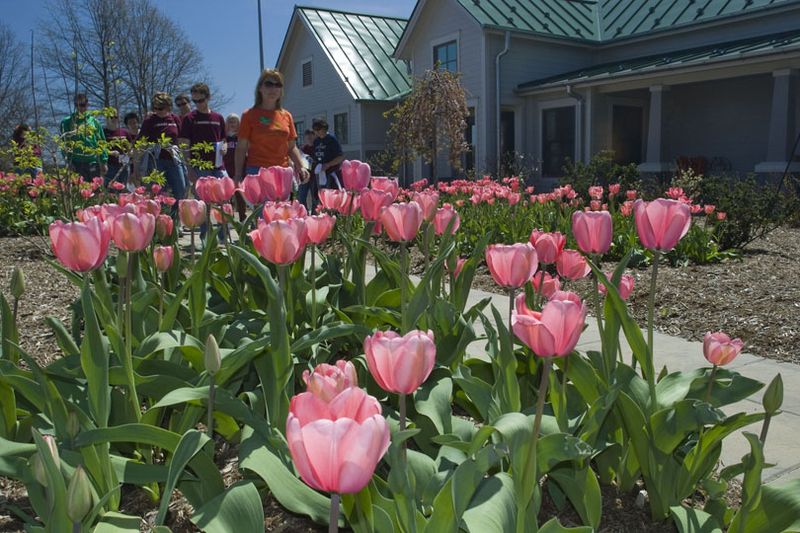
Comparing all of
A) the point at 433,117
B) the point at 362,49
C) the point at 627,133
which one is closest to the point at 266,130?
the point at 433,117

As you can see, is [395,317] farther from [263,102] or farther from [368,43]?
[368,43]

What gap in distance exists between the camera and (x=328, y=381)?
116 cm

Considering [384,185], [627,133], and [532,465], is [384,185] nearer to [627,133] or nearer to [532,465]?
[532,465]

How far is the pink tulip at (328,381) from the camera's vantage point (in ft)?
3.81

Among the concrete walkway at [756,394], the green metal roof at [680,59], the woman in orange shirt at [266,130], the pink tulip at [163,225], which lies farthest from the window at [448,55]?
the pink tulip at [163,225]

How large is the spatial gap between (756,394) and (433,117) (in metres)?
14.1

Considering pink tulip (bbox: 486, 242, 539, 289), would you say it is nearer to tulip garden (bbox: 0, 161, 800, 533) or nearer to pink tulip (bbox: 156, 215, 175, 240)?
tulip garden (bbox: 0, 161, 800, 533)

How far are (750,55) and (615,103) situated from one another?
519 cm

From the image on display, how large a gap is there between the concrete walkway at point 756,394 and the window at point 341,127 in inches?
805

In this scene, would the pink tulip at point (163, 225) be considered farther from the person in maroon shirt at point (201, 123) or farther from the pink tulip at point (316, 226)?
the person in maroon shirt at point (201, 123)

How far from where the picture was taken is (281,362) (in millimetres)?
1988

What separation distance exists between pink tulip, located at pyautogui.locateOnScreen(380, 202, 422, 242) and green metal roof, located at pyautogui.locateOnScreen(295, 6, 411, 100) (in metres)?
22.0

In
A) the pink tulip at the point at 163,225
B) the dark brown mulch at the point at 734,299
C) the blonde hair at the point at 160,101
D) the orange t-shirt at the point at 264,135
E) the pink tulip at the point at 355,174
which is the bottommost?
the dark brown mulch at the point at 734,299

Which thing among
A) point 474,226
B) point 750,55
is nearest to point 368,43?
point 750,55
